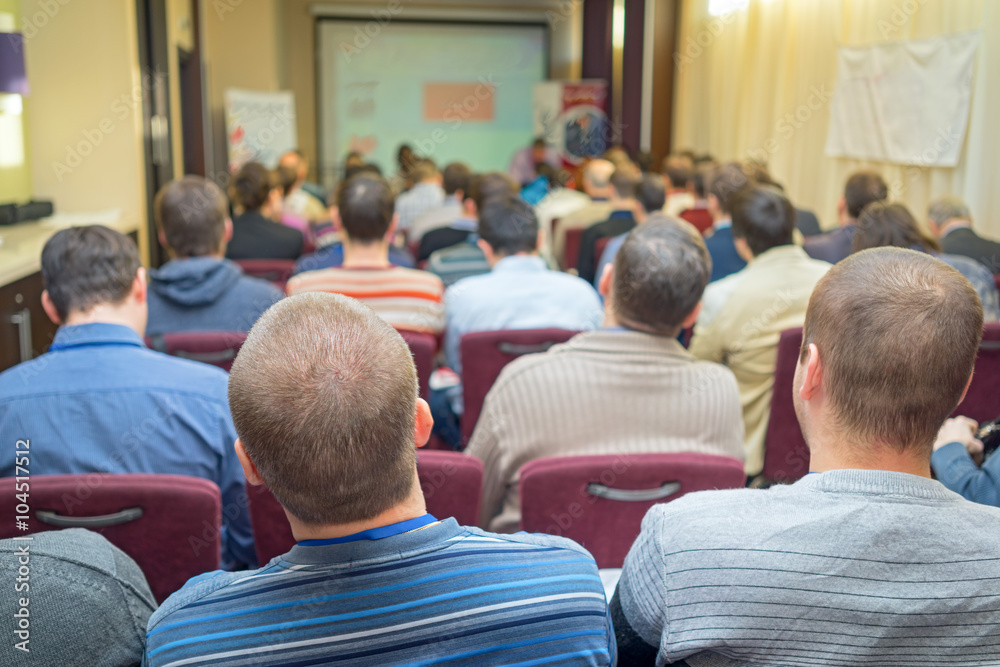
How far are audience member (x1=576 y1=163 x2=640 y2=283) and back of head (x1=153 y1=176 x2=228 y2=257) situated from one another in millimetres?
2578

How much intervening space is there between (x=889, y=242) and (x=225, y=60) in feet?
30.4

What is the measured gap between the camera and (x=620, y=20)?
35.0ft

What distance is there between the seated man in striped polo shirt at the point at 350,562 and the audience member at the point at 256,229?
389cm

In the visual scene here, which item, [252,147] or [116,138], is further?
[252,147]

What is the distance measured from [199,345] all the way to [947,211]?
371 cm

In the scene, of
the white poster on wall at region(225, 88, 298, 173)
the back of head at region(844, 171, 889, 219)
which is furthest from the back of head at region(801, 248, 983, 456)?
the white poster on wall at region(225, 88, 298, 173)

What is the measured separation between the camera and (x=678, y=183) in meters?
6.89

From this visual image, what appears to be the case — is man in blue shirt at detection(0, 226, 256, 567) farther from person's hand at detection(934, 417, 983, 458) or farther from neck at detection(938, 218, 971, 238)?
neck at detection(938, 218, 971, 238)

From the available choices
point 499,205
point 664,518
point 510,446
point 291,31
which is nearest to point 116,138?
point 499,205

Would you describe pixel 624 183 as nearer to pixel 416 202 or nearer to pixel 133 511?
pixel 416 202

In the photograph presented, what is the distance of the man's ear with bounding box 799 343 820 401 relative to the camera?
1082 mm

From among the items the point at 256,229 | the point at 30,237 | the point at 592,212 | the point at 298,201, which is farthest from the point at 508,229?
the point at 298,201

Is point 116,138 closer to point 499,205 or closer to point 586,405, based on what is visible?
point 499,205

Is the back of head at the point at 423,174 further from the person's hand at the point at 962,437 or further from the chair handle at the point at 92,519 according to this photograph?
the chair handle at the point at 92,519
